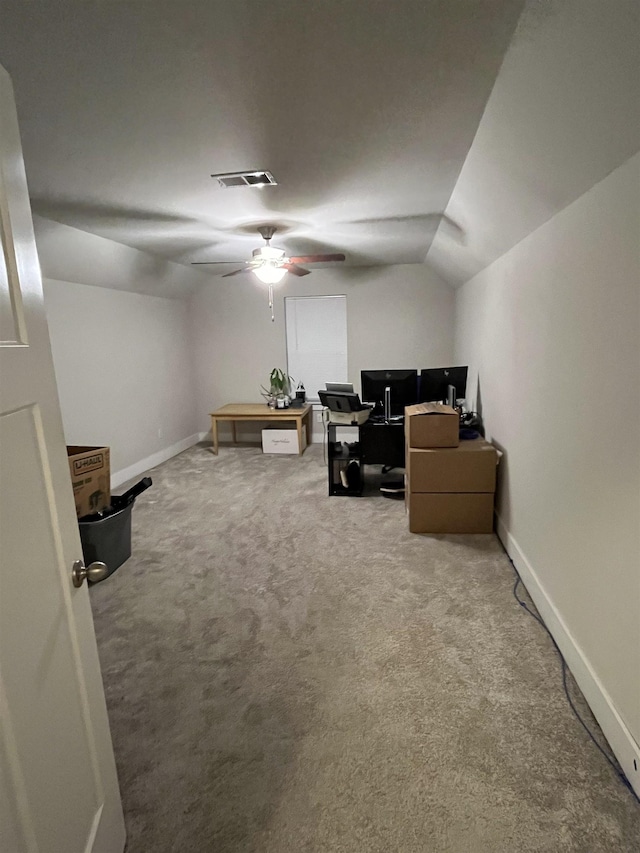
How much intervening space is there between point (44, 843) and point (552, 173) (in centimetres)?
263

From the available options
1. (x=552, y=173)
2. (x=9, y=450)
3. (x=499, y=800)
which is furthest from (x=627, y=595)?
(x=9, y=450)

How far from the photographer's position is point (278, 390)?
602 centimetres

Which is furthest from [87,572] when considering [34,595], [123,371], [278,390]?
[278,390]

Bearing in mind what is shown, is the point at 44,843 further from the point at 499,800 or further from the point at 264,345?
the point at 264,345

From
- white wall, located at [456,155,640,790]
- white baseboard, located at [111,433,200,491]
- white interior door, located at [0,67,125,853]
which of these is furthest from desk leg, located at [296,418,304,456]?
white interior door, located at [0,67,125,853]

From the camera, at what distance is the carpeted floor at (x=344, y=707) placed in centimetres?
139

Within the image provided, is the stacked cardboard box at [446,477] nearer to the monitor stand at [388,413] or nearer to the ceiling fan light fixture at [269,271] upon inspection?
the monitor stand at [388,413]

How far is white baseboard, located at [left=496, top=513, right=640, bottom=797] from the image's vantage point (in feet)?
4.86

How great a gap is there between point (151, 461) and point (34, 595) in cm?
464

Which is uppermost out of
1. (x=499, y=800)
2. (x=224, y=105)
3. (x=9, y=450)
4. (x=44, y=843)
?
(x=224, y=105)

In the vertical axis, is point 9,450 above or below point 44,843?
above

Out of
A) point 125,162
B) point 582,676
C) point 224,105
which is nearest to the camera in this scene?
point 224,105

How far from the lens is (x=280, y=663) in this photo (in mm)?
2082

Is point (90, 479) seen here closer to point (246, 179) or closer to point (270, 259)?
point (246, 179)
